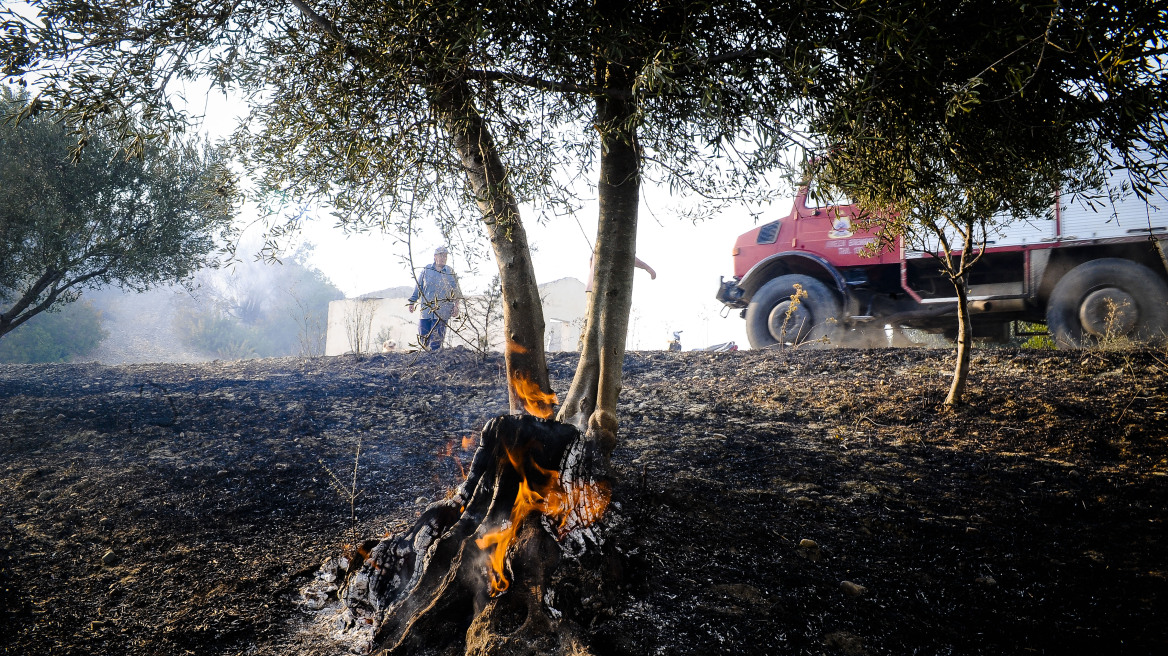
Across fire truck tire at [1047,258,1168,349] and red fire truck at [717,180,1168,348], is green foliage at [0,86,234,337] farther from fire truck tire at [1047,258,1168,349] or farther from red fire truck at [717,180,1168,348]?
fire truck tire at [1047,258,1168,349]

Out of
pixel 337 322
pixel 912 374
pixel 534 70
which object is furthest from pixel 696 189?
pixel 337 322

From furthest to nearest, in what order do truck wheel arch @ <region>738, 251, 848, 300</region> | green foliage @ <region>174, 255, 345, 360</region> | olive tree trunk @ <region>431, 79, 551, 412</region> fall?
green foliage @ <region>174, 255, 345, 360</region>
truck wheel arch @ <region>738, 251, 848, 300</region>
olive tree trunk @ <region>431, 79, 551, 412</region>

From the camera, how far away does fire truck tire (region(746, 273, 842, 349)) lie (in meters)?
9.48

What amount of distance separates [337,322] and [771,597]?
28330 millimetres

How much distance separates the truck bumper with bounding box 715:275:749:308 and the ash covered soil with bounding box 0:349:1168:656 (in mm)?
2632

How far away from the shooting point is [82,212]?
9594 mm

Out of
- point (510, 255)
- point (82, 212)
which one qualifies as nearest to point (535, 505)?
point (510, 255)

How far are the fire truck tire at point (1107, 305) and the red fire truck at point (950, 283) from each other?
0.6 inches

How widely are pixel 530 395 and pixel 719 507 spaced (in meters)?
1.69

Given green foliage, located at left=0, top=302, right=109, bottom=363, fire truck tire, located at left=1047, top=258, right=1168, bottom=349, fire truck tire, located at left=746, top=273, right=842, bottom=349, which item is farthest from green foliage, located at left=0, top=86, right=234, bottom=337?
fire truck tire, located at left=1047, top=258, right=1168, bottom=349

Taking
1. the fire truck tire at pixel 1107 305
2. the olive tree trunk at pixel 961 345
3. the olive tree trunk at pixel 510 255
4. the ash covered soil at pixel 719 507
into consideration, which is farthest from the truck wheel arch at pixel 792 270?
the olive tree trunk at pixel 510 255

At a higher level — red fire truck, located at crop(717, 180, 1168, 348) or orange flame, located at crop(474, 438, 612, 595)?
red fire truck, located at crop(717, 180, 1168, 348)

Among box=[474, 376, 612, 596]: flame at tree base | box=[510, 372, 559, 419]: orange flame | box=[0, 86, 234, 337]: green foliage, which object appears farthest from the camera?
box=[0, 86, 234, 337]: green foliage

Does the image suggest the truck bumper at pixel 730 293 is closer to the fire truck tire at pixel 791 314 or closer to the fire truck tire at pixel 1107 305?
the fire truck tire at pixel 791 314
